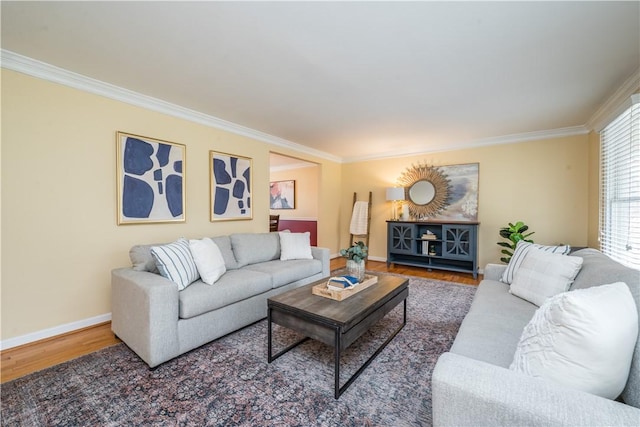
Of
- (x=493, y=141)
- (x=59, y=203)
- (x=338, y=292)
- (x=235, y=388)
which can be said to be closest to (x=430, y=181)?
(x=493, y=141)

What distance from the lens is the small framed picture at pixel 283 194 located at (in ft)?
22.4

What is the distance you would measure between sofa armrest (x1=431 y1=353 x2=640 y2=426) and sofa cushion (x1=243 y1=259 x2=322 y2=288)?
6.82 feet

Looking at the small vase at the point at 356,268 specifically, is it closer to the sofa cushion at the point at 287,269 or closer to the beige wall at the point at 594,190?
the sofa cushion at the point at 287,269

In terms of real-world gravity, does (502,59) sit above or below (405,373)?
above

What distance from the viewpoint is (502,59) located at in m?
2.15

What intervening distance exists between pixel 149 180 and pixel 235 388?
234 cm

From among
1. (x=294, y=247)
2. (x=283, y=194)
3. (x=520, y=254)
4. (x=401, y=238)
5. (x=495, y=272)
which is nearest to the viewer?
(x=520, y=254)

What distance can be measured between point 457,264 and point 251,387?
410 cm

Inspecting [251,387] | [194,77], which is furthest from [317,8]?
[251,387]

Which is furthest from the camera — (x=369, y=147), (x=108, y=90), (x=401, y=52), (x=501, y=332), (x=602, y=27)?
(x=369, y=147)

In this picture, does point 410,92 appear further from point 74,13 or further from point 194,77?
point 74,13

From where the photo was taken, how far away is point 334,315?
5.66 feet

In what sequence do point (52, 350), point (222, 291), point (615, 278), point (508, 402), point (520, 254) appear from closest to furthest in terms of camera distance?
point (508, 402)
point (615, 278)
point (52, 350)
point (222, 291)
point (520, 254)

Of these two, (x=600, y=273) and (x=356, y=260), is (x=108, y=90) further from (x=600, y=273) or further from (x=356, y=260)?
(x=600, y=273)
